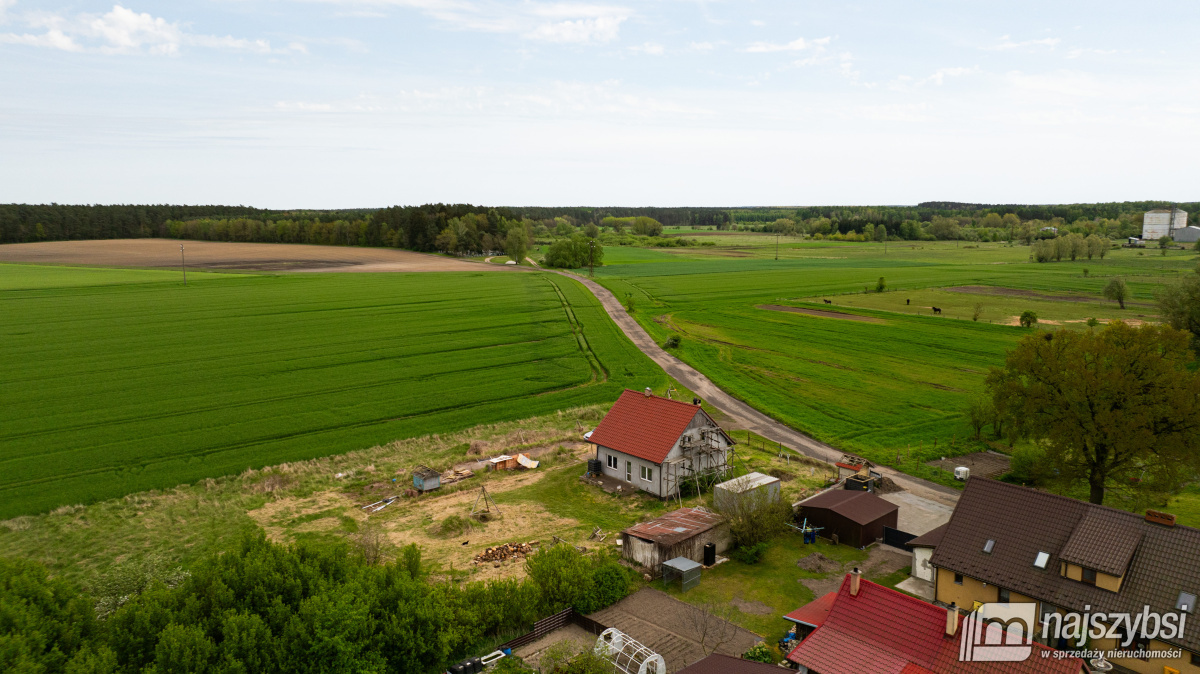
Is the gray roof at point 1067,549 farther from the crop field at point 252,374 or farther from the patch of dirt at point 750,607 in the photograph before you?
the crop field at point 252,374

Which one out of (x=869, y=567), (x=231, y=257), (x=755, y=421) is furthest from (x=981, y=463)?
(x=231, y=257)

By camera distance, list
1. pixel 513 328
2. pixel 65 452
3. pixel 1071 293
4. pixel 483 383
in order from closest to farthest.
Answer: pixel 65 452
pixel 483 383
pixel 513 328
pixel 1071 293

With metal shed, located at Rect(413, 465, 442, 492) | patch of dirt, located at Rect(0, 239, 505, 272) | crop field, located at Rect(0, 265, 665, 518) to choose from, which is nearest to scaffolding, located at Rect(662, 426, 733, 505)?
metal shed, located at Rect(413, 465, 442, 492)

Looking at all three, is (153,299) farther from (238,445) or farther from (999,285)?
(999,285)

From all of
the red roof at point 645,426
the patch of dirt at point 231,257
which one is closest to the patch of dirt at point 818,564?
the red roof at point 645,426

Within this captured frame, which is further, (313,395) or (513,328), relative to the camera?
(513,328)

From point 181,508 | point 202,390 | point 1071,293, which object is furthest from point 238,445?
point 1071,293

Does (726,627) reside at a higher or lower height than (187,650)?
lower
